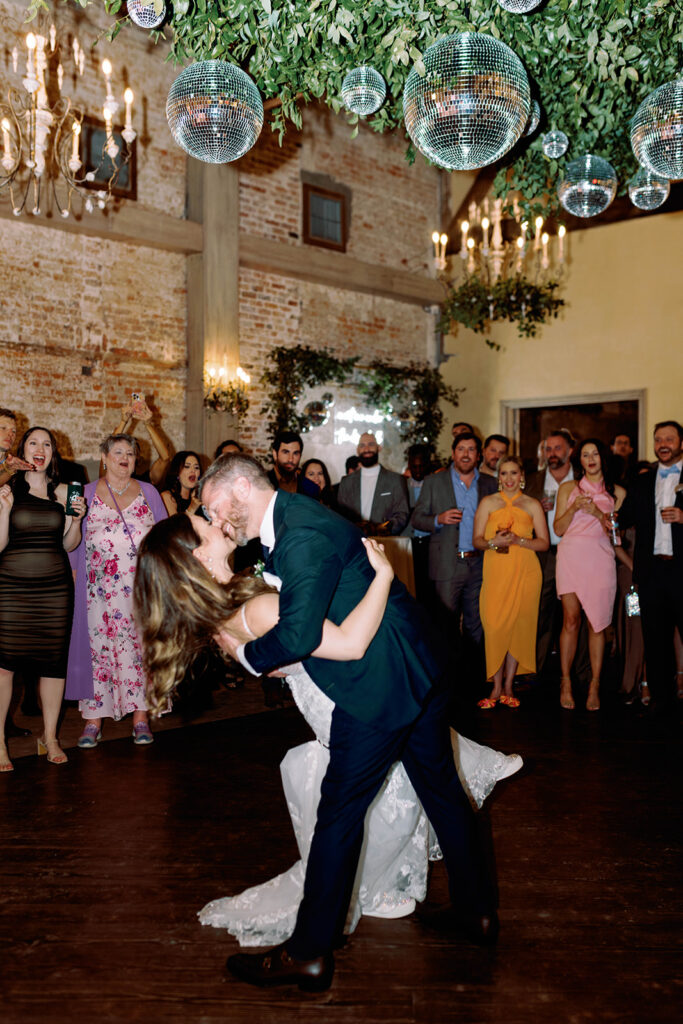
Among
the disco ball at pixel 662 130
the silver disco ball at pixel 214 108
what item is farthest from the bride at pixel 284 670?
the disco ball at pixel 662 130

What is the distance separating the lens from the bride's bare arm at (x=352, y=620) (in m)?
2.14

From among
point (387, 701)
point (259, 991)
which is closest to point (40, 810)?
point (259, 991)

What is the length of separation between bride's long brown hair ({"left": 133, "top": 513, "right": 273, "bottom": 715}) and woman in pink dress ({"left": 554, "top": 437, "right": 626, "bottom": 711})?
12.2ft

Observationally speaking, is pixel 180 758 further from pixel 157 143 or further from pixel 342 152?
pixel 342 152

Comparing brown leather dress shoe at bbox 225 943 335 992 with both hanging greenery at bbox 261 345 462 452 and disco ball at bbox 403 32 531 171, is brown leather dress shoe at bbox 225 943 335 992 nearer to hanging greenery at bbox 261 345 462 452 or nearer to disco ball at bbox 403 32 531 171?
disco ball at bbox 403 32 531 171

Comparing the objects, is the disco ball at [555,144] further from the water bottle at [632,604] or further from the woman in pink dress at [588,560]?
the water bottle at [632,604]

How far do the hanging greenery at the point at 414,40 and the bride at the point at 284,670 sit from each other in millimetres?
2051

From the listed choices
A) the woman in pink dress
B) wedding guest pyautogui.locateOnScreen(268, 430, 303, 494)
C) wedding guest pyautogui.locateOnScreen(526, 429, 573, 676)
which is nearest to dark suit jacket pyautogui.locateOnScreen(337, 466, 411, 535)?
wedding guest pyautogui.locateOnScreen(268, 430, 303, 494)

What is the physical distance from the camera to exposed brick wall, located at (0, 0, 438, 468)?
25.9 ft

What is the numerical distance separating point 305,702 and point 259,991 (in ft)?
2.53

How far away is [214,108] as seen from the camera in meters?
3.41

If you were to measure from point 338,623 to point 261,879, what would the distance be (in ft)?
4.17

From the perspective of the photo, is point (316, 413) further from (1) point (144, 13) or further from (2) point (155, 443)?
(1) point (144, 13)

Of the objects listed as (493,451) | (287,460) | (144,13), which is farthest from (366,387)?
(144,13)
